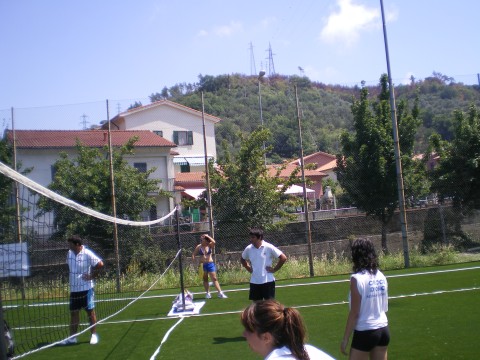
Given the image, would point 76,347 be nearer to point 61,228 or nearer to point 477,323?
point 477,323

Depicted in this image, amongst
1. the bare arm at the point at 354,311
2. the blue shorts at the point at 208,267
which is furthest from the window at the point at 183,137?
the bare arm at the point at 354,311

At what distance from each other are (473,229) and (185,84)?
75792 mm

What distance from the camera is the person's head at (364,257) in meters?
5.24

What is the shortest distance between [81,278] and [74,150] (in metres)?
19.0

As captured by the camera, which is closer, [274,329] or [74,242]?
[274,329]

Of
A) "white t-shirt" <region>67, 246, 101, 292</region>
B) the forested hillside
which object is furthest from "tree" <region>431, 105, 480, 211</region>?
"white t-shirt" <region>67, 246, 101, 292</region>

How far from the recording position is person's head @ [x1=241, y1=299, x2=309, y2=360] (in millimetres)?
2871

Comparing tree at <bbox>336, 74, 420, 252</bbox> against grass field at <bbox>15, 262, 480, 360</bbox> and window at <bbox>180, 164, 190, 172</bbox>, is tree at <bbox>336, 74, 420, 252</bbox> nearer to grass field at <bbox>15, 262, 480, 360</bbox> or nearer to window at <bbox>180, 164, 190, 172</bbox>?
grass field at <bbox>15, 262, 480, 360</bbox>

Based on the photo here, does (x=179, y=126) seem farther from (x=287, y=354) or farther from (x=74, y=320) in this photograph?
(x=287, y=354)

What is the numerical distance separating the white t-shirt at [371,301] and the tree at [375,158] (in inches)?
681

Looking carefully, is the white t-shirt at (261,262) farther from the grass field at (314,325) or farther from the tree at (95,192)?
the tree at (95,192)

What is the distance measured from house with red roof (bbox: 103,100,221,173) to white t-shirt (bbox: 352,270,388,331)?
35299 mm

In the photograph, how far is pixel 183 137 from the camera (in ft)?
142

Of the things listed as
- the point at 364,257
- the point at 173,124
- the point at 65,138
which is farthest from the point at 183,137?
the point at 364,257
